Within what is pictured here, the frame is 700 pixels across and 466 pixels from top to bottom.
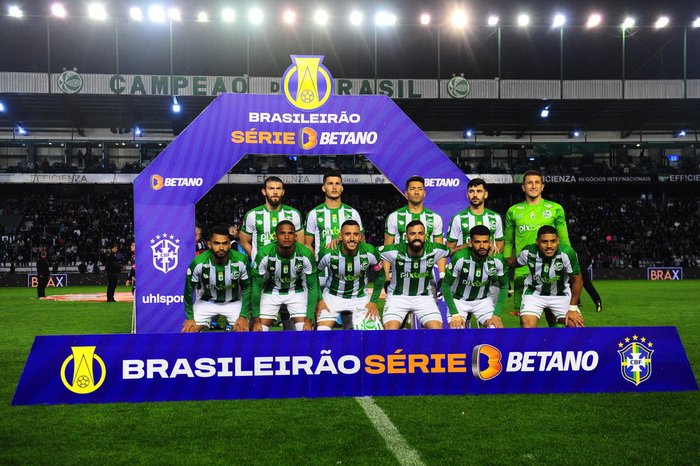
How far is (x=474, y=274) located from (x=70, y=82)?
98.8 ft

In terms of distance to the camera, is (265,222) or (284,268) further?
(265,222)

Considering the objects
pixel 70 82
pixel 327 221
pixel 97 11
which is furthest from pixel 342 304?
pixel 70 82

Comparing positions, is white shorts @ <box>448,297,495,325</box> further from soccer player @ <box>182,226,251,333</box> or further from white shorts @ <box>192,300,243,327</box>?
white shorts @ <box>192,300,243,327</box>

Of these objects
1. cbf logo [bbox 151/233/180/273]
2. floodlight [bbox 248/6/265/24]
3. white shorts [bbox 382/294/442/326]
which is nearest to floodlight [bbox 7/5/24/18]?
floodlight [bbox 248/6/265/24]

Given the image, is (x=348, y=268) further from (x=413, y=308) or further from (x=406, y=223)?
(x=406, y=223)

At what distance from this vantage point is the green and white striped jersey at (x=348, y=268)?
8.05m

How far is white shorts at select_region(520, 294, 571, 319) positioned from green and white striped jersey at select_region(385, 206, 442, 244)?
156 centimetres

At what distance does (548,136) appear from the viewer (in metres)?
39.6

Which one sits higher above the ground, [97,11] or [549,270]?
[97,11]

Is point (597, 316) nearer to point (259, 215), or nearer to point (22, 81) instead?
point (259, 215)

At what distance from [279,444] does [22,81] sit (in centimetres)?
3325

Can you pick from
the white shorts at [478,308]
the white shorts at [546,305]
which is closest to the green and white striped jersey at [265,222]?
the white shorts at [478,308]

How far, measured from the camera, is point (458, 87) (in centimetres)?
3531

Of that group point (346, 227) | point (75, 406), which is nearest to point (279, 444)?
point (75, 406)
